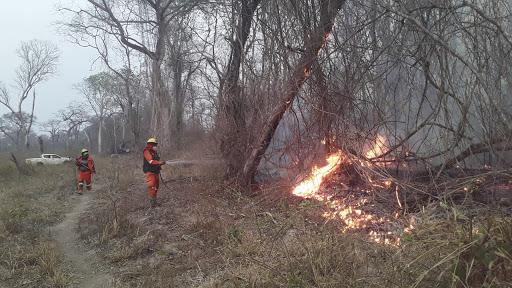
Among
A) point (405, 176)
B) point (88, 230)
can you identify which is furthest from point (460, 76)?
point (88, 230)

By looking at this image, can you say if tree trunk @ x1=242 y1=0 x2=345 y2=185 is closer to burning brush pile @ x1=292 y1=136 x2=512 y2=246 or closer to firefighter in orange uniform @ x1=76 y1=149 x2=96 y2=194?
burning brush pile @ x1=292 y1=136 x2=512 y2=246

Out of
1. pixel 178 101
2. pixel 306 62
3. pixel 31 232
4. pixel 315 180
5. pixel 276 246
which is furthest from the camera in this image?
pixel 178 101

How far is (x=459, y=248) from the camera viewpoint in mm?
3824

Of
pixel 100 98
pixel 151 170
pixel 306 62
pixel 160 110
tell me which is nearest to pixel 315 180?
pixel 306 62

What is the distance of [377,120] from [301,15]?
2636mm

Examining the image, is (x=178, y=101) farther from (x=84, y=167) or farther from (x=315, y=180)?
(x=315, y=180)

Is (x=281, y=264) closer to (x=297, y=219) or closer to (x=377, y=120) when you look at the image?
(x=297, y=219)

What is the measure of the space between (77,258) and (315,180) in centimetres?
501

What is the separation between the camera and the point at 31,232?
32.5ft

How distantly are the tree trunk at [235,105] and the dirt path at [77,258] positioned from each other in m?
4.27

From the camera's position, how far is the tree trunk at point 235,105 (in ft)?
38.9

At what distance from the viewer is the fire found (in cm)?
986

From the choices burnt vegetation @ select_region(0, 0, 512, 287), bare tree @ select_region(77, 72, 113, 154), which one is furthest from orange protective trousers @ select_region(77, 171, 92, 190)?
bare tree @ select_region(77, 72, 113, 154)

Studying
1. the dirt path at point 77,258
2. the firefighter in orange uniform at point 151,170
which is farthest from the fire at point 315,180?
the dirt path at point 77,258
